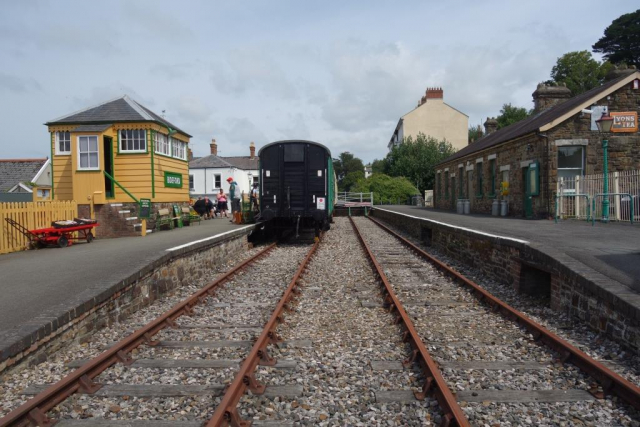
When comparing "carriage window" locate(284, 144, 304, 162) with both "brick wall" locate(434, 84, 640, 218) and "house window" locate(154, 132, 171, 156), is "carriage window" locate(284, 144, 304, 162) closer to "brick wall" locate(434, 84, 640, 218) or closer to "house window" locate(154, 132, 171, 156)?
"house window" locate(154, 132, 171, 156)

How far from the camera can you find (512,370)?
456cm

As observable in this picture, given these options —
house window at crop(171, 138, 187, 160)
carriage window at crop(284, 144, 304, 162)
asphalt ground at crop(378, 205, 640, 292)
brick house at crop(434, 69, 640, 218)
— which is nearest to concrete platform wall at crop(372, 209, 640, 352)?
asphalt ground at crop(378, 205, 640, 292)

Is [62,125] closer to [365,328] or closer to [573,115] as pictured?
[365,328]

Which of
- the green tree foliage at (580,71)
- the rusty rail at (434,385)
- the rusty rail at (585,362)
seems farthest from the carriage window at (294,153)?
the green tree foliage at (580,71)

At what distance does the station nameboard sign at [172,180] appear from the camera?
59.9ft

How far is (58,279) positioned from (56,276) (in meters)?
0.33

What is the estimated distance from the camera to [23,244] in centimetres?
1182

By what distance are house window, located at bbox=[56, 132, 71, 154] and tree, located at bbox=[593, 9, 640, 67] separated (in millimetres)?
45278

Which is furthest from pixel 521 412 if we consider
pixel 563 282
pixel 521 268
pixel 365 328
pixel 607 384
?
pixel 521 268

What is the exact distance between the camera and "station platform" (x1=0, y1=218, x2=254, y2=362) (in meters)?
5.07

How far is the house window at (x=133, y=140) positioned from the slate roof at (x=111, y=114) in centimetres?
44

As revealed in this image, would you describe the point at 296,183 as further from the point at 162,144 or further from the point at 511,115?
the point at 511,115

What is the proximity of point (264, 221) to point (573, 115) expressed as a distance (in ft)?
38.2

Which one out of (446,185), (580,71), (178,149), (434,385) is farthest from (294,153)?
(580,71)
